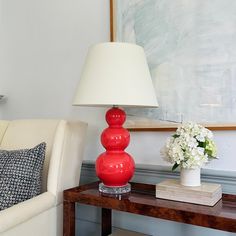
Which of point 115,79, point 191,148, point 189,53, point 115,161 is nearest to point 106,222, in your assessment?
point 115,161

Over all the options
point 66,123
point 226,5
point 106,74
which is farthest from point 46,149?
point 226,5

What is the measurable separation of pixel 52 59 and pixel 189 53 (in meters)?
0.99

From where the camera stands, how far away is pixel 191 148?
1115 mm

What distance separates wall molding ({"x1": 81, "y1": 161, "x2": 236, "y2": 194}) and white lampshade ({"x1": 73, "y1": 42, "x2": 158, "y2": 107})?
43cm

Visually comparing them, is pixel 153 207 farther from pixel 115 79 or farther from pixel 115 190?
pixel 115 79

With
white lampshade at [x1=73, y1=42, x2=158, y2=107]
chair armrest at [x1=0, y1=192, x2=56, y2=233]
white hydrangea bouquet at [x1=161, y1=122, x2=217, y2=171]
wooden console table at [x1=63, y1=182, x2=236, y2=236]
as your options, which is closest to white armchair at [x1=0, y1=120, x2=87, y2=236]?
chair armrest at [x1=0, y1=192, x2=56, y2=233]

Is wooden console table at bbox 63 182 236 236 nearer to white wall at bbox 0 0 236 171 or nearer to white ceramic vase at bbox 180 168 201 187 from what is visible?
white ceramic vase at bbox 180 168 201 187

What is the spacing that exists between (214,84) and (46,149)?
36.2 inches

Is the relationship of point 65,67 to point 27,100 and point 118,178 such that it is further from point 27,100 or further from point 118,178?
point 118,178

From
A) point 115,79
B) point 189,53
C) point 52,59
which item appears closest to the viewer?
point 115,79

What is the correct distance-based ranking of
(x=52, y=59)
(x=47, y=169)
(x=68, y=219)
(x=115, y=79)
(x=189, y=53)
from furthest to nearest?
(x=52, y=59) < (x=47, y=169) < (x=189, y=53) < (x=68, y=219) < (x=115, y=79)

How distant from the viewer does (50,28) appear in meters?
1.98

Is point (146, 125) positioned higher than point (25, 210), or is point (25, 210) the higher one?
point (146, 125)

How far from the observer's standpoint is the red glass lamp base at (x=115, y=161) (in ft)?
4.10
